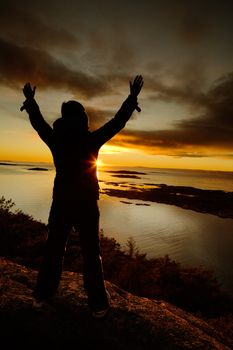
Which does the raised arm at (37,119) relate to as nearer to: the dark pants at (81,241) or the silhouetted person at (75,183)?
the silhouetted person at (75,183)

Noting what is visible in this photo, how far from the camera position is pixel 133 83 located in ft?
11.1

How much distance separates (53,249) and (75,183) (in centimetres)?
88

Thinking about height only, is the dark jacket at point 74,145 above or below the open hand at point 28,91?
below

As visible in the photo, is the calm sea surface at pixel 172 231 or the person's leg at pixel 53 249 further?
the calm sea surface at pixel 172 231

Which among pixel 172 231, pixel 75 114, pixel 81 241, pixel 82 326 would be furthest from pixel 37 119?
pixel 172 231

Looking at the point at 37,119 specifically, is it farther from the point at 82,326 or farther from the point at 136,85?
the point at 82,326

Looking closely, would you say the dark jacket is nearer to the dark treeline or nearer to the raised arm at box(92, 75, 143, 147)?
the raised arm at box(92, 75, 143, 147)

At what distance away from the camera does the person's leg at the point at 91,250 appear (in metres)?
3.33

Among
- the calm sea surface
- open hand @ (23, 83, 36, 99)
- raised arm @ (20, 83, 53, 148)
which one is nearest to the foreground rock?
raised arm @ (20, 83, 53, 148)

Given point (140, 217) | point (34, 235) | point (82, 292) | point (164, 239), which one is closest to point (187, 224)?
point (140, 217)

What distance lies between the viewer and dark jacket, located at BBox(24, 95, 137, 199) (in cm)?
327

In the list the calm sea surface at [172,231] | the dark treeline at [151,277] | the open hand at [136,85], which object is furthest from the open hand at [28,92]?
the calm sea surface at [172,231]

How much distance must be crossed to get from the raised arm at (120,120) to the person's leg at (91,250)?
0.81m

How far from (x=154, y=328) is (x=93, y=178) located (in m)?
2.10
